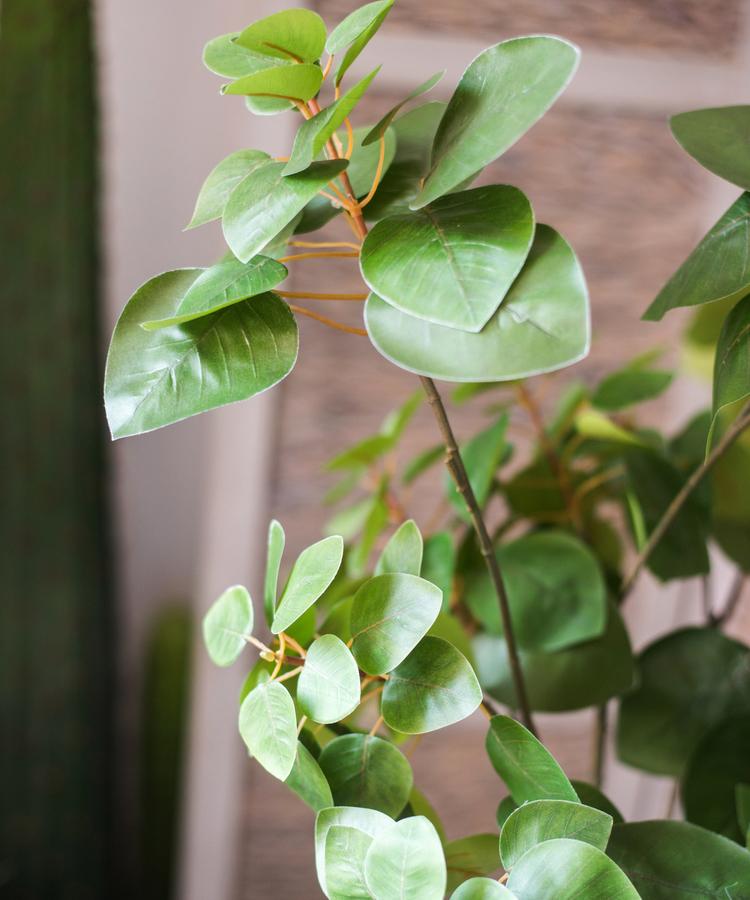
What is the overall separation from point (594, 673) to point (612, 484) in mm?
195

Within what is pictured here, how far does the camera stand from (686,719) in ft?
1.91

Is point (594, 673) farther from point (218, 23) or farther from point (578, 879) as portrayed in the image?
point (218, 23)

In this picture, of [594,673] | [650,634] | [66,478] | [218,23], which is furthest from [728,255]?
[218,23]

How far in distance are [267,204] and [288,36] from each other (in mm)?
63

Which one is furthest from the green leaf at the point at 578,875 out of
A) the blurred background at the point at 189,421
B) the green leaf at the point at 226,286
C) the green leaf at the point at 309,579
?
the blurred background at the point at 189,421

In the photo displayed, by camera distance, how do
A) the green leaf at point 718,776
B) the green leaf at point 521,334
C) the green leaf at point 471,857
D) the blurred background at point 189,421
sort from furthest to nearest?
1. the blurred background at point 189,421
2. the green leaf at point 718,776
3. the green leaf at point 471,857
4. the green leaf at point 521,334

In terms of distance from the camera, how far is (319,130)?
0.30 meters

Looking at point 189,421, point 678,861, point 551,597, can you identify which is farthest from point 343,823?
point 189,421

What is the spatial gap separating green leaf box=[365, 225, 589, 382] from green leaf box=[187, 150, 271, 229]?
103 mm

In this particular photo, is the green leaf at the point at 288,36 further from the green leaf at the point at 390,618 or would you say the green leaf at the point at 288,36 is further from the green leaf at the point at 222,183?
the green leaf at the point at 390,618

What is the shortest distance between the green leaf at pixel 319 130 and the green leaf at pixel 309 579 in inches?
5.5

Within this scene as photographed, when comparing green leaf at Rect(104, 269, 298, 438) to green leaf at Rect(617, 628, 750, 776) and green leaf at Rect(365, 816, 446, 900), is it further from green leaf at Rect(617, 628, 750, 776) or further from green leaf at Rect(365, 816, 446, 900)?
green leaf at Rect(617, 628, 750, 776)

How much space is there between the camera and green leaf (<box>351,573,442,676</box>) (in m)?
0.34

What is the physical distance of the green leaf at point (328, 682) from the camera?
321 millimetres
